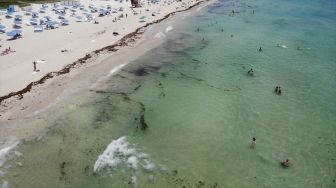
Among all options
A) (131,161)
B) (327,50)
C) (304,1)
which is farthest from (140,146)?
(304,1)

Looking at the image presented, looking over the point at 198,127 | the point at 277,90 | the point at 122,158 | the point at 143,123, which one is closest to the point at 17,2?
the point at 143,123

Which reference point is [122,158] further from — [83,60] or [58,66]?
[83,60]

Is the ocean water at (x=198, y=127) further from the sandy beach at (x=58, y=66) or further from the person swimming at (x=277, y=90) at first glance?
the sandy beach at (x=58, y=66)

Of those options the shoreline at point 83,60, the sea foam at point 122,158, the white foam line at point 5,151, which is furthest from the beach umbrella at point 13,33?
the sea foam at point 122,158

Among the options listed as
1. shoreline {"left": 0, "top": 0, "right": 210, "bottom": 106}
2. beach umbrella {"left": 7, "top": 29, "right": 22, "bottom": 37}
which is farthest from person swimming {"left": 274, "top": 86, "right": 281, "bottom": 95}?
beach umbrella {"left": 7, "top": 29, "right": 22, "bottom": 37}

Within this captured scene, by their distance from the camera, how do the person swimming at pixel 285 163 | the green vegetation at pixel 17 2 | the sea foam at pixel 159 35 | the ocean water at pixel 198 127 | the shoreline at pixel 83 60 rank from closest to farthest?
the ocean water at pixel 198 127
the person swimming at pixel 285 163
the shoreline at pixel 83 60
the sea foam at pixel 159 35
the green vegetation at pixel 17 2
